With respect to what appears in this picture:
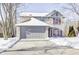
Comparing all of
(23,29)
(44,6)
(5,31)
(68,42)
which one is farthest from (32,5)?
(68,42)

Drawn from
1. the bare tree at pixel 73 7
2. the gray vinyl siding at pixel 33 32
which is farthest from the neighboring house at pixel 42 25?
the bare tree at pixel 73 7

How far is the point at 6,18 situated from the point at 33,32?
0.31m

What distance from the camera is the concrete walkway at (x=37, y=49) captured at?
1749 millimetres

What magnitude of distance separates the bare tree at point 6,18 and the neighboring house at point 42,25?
7 centimetres

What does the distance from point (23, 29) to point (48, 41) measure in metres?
0.28

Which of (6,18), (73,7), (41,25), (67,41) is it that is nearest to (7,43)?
(6,18)

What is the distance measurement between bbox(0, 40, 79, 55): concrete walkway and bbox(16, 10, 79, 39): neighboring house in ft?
0.23

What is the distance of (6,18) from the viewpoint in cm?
175

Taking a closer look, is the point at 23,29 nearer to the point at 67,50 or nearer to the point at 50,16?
the point at 50,16

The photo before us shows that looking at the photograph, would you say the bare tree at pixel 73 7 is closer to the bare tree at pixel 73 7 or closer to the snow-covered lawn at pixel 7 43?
the bare tree at pixel 73 7

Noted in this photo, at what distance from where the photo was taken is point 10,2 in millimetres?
1739

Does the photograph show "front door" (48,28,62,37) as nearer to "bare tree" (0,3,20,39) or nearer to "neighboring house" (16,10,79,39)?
"neighboring house" (16,10,79,39)

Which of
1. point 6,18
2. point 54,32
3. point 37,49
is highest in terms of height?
point 6,18

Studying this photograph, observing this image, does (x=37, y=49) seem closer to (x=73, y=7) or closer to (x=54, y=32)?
(x=54, y=32)
